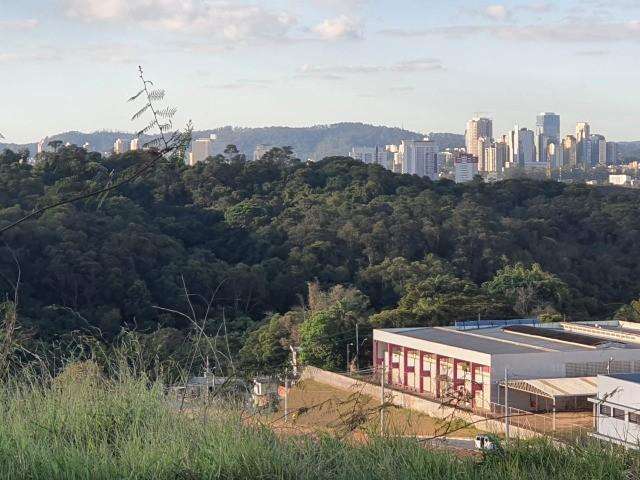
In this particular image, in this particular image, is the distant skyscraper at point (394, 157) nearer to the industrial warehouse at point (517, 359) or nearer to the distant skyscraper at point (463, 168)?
the distant skyscraper at point (463, 168)

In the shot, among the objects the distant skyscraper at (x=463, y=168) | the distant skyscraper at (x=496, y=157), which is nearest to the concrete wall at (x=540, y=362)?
the distant skyscraper at (x=463, y=168)

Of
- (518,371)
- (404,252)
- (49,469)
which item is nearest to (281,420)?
(49,469)

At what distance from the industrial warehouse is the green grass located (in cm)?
1222

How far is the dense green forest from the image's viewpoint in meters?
22.6

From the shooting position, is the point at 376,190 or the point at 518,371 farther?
the point at 376,190

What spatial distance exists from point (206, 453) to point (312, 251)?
27.4 metres

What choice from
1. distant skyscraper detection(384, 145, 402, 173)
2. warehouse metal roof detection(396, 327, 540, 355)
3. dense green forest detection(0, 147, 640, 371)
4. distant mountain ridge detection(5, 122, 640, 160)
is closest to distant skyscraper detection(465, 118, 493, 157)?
distant mountain ridge detection(5, 122, 640, 160)

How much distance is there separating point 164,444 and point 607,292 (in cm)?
2933

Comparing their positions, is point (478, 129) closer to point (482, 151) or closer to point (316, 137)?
point (482, 151)

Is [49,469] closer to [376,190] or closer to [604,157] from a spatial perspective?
[376,190]

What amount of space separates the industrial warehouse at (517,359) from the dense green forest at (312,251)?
1.65 metres

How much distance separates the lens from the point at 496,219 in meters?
36.0

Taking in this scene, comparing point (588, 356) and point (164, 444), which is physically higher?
point (164, 444)

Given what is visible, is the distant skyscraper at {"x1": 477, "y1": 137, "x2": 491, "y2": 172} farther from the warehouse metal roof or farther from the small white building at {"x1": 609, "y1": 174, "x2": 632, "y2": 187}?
the warehouse metal roof
